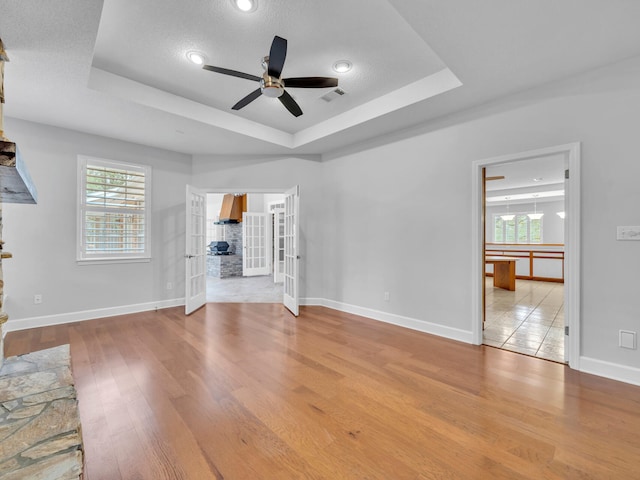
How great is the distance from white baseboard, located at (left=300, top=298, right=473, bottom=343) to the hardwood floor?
0.15 metres

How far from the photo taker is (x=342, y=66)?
2.88m

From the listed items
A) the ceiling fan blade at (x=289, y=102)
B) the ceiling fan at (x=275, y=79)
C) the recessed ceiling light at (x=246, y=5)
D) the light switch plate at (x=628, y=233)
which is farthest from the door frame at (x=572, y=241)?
the recessed ceiling light at (x=246, y=5)

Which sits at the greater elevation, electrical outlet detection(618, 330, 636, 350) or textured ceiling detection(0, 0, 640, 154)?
textured ceiling detection(0, 0, 640, 154)

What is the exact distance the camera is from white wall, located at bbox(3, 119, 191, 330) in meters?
3.63

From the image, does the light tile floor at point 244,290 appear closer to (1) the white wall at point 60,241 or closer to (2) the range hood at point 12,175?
(1) the white wall at point 60,241

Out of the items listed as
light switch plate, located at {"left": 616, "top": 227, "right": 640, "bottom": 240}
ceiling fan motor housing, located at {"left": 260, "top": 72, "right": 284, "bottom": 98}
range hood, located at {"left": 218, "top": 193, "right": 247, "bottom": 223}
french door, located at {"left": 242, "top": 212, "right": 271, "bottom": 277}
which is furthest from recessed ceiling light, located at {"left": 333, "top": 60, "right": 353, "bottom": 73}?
range hood, located at {"left": 218, "top": 193, "right": 247, "bottom": 223}

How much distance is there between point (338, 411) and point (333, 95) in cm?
323

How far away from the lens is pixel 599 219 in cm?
256

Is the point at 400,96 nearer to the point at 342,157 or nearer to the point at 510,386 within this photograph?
the point at 342,157

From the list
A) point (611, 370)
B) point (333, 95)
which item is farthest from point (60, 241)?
point (611, 370)

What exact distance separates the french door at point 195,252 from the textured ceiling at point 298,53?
1254 mm

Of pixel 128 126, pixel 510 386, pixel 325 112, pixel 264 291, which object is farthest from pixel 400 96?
pixel 264 291

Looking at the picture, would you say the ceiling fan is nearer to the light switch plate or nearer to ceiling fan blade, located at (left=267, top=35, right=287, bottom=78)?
ceiling fan blade, located at (left=267, top=35, right=287, bottom=78)

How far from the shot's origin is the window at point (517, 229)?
9891mm
